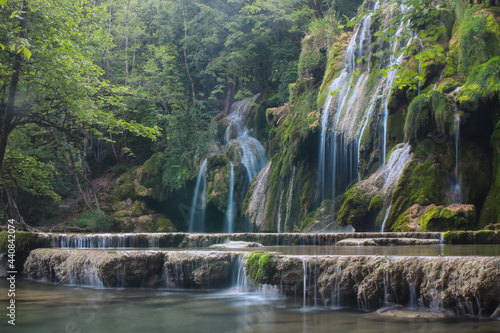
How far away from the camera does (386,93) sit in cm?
1284

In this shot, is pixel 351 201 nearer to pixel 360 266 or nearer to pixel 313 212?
pixel 313 212

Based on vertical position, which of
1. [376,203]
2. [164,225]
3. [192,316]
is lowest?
[192,316]

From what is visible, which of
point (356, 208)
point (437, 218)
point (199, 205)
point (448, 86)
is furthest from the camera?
point (199, 205)

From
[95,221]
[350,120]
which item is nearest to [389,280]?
[350,120]

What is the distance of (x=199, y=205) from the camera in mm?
22797

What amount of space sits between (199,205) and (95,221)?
6111mm

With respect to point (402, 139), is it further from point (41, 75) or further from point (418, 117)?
point (41, 75)

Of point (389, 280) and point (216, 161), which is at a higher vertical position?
point (216, 161)

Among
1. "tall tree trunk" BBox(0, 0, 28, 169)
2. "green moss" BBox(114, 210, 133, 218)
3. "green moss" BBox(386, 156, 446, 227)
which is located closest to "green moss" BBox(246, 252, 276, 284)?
"green moss" BBox(386, 156, 446, 227)

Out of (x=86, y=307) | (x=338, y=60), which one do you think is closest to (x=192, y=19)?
(x=338, y=60)

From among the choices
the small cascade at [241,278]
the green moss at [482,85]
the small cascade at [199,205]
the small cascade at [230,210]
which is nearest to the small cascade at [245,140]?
the small cascade at [230,210]

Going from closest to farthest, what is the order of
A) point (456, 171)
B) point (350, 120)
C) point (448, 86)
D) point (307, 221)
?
point (456, 171)
point (448, 86)
point (350, 120)
point (307, 221)

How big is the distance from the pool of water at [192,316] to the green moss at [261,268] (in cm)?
32

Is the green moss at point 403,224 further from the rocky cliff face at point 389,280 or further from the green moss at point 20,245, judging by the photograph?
the green moss at point 20,245
